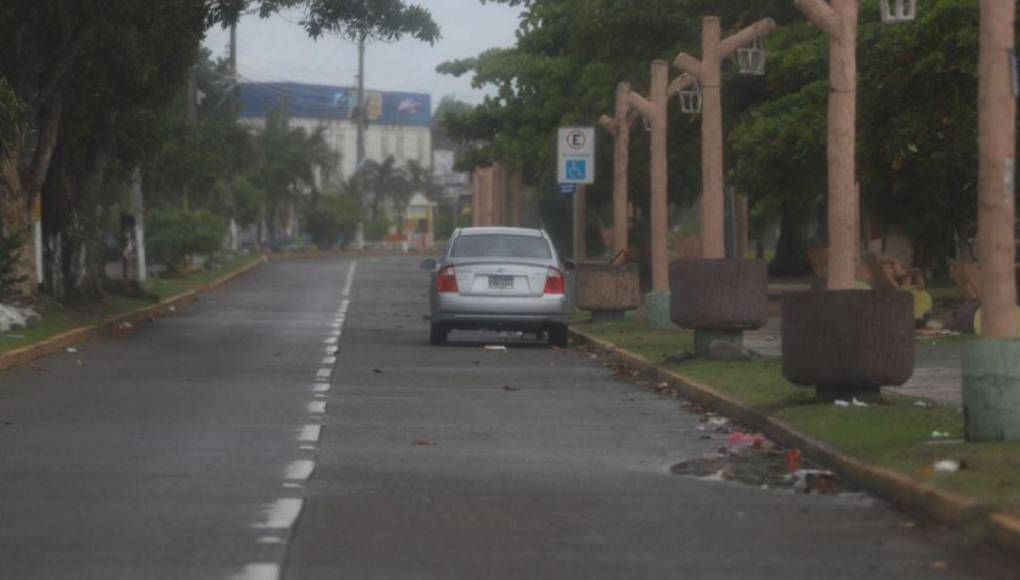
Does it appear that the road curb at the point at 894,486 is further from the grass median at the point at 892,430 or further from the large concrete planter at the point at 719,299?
the large concrete planter at the point at 719,299

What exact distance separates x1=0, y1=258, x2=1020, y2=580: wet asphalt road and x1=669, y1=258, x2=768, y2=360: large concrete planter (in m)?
1.56

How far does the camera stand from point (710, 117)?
80.1 ft

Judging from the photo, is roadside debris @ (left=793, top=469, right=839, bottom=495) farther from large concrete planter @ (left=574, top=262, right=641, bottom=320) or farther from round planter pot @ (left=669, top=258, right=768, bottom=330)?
large concrete planter @ (left=574, top=262, right=641, bottom=320)

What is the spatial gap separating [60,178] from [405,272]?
114ft

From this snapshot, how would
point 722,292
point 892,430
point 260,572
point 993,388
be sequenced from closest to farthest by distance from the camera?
1. point 260,572
2. point 993,388
3. point 892,430
4. point 722,292

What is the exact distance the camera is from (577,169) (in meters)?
34.2

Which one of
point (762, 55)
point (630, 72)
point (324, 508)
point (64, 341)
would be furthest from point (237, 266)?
point (324, 508)

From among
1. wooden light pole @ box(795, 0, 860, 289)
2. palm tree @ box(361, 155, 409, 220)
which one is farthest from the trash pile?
palm tree @ box(361, 155, 409, 220)

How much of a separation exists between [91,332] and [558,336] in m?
6.92

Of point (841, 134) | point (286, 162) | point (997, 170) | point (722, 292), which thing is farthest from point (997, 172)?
point (286, 162)

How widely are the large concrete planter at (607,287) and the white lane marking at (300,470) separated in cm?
1794

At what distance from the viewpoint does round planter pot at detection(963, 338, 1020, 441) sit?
11.9 meters

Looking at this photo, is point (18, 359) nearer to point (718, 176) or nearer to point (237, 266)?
point (718, 176)

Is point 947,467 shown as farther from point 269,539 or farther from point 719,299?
point 719,299
